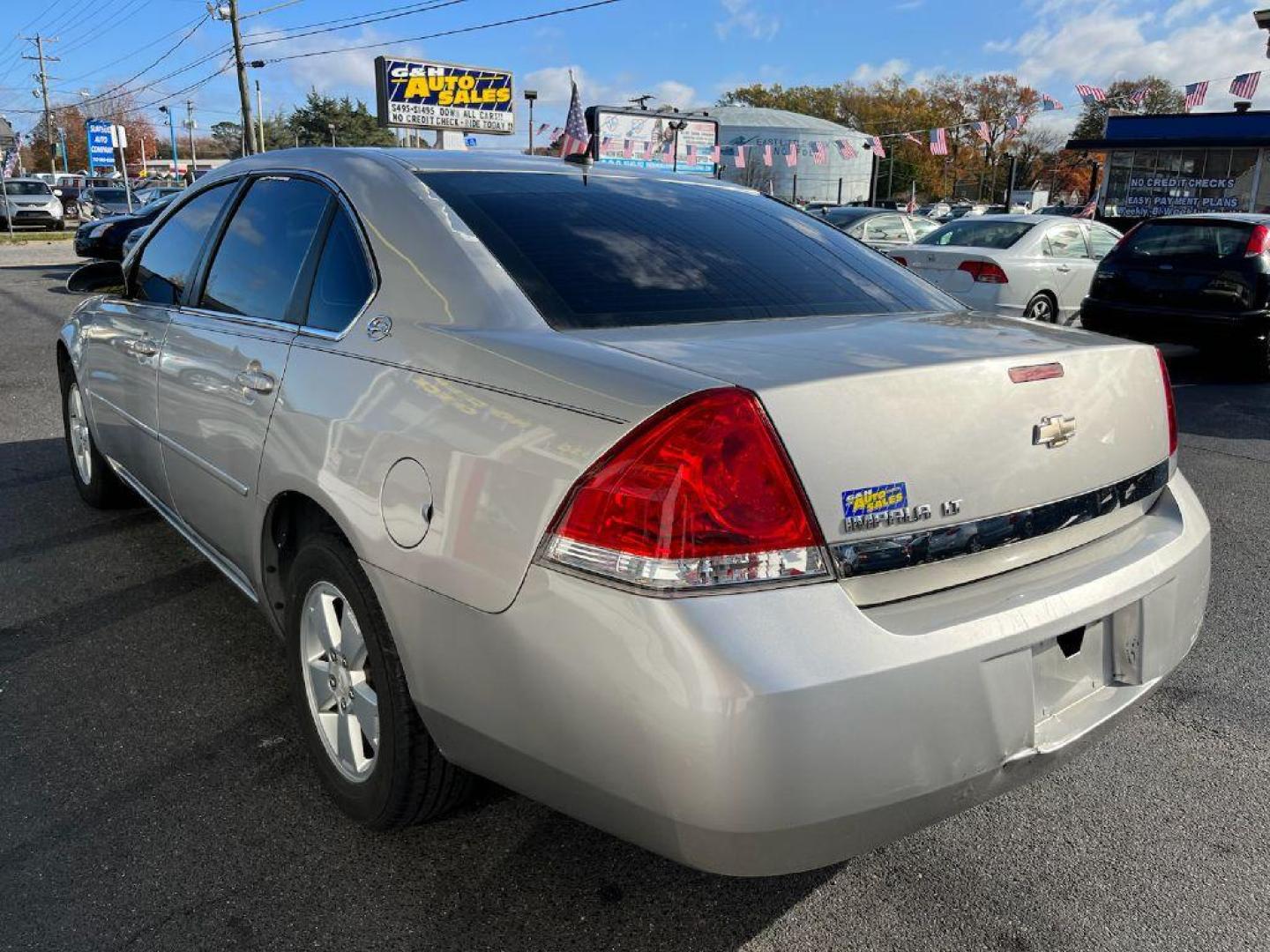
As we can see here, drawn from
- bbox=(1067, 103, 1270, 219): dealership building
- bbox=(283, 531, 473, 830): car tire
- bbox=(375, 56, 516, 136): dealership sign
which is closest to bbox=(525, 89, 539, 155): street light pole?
bbox=(375, 56, 516, 136): dealership sign

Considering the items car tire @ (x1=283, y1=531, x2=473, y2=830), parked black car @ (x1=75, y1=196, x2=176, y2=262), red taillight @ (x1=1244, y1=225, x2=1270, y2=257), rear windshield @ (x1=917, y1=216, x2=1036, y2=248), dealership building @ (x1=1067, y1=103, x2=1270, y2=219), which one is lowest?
car tire @ (x1=283, y1=531, x2=473, y2=830)

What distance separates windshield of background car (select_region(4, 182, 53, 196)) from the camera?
33.6 metres

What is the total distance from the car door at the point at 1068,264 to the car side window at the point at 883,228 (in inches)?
147

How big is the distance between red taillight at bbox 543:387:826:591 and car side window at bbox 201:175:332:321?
1418 mm

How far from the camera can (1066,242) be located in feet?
36.0

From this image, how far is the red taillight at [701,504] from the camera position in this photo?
1587 millimetres

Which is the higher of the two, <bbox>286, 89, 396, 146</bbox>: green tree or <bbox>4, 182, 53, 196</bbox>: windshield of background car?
<bbox>286, 89, 396, 146</bbox>: green tree

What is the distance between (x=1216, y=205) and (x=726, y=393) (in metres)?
35.0

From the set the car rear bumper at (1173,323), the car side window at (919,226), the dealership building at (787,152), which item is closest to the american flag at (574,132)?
the car rear bumper at (1173,323)

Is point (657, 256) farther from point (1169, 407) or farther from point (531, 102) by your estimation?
point (531, 102)

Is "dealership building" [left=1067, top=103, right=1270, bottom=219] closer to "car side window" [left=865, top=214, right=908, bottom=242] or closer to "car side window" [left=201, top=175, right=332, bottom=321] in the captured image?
"car side window" [left=865, top=214, right=908, bottom=242]

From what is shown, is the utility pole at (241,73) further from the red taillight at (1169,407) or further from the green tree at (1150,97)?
the green tree at (1150,97)

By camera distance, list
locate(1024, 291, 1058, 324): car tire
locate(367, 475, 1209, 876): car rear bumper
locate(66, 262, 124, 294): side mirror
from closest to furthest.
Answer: locate(367, 475, 1209, 876): car rear bumper < locate(66, 262, 124, 294): side mirror < locate(1024, 291, 1058, 324): car tire

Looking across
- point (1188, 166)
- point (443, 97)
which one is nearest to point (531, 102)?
point (443, 97)
